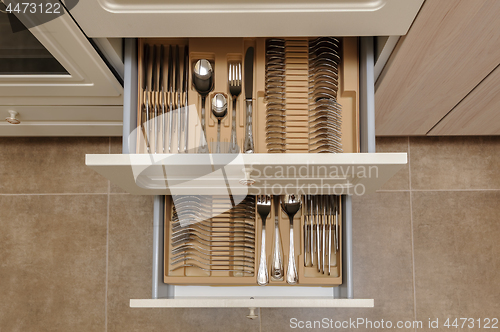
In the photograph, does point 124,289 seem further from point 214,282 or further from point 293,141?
point 293,141

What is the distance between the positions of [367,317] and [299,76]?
991mm

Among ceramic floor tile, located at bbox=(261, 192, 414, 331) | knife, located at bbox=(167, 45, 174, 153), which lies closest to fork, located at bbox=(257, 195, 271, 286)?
knife, located at bbox=(167, 45, 174, 153)

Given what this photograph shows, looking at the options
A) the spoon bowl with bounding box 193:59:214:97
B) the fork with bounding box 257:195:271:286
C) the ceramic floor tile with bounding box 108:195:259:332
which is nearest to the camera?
the spoon bowl with bounding box 193:59:214:97

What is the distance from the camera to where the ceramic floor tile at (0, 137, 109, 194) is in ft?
4.72

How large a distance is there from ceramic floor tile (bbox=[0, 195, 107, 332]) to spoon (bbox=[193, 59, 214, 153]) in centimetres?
83

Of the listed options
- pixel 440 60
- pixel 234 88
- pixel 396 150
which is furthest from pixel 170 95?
pixel 396 150

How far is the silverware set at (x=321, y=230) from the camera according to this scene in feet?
2.94

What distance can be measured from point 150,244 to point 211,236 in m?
0.57

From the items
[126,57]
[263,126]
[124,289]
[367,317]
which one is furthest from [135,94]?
[367,317]

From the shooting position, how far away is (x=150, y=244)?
1389 mm

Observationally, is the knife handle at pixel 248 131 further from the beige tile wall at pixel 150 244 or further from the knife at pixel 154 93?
the beige tile wall at pixel 150 244

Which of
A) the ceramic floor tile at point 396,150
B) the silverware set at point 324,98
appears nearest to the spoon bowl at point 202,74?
the silverware set at point 324,98

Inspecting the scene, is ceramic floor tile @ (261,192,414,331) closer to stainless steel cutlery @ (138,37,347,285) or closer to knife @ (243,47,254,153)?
stainless steel cutlery @ (138,37,347,285)

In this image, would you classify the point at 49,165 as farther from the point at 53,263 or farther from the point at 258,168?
the point at 258,168
